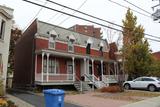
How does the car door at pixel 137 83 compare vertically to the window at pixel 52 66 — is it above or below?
below

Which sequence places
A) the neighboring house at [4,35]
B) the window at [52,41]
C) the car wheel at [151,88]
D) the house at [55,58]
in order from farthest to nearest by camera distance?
the window at [52,41] → the house at [55,58] → the car wheel at [151,88] → the neighboring house at [4,35]

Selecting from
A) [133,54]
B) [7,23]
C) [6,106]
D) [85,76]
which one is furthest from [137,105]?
[133,54]

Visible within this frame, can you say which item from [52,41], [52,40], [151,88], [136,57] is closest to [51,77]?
[52,41]

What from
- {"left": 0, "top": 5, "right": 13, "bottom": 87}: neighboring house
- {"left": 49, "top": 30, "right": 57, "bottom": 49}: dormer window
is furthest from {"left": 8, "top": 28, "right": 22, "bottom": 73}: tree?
{"left": 0, "top": 5, "right": 13, "bottom": 87}: neighboring house

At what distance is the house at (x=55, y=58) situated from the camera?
25.4m

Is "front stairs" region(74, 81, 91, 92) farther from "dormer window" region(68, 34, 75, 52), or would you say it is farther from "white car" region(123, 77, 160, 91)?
"dormer window" region(68, 34, 75, 52)

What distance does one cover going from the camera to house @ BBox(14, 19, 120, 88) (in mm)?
25438

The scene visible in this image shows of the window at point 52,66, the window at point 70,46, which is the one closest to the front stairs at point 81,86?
the window at point 52,66

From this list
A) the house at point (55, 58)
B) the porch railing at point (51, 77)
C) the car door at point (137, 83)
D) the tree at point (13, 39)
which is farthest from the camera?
the tree at point (13, 39)

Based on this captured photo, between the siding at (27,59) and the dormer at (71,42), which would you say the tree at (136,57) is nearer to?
the dormer at (71,42)

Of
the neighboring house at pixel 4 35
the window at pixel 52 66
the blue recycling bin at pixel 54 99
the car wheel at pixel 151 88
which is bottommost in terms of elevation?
the car wheel at pixel 151 88

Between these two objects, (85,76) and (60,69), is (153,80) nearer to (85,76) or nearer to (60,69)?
(85,76)

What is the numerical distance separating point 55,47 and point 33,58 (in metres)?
3.25

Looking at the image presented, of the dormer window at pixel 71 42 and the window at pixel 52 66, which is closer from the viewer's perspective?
the window at pixel 52 66
